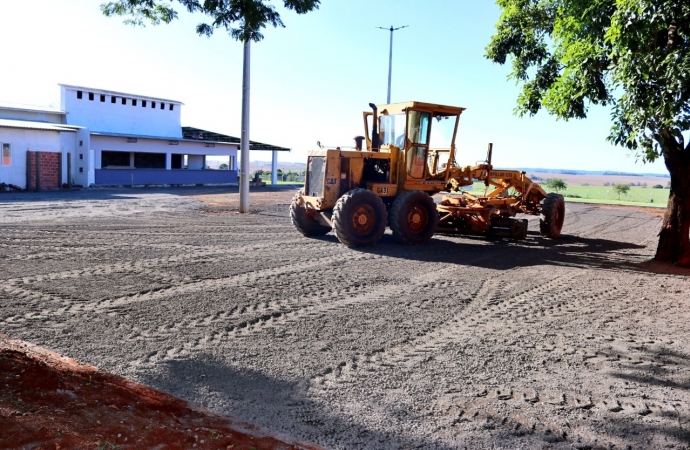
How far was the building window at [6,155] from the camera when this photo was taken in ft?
98.3

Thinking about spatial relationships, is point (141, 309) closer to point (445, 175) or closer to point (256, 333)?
point (256, 333)

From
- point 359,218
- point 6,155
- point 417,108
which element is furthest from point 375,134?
point 6,155

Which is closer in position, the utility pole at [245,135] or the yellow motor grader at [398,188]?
the yellow motor grader at [398,188]

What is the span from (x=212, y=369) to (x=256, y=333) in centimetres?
122

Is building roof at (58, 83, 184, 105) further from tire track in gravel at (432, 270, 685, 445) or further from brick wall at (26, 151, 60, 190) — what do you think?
tire track in gravel at (432, 270, 685, 445)

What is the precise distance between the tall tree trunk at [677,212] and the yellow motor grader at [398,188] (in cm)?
352

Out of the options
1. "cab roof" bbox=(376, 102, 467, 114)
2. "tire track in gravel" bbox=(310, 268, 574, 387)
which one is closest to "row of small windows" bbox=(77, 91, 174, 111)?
"cab roof" bbox=(376, 102, 467, 114)

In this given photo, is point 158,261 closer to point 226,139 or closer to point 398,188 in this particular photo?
point 398,188

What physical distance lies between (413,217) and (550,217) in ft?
15.1

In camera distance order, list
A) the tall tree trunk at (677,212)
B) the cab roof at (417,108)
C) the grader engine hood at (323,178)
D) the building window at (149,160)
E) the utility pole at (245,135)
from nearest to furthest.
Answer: the tall tree trunk at (677,212) < the grader engine hood at (323,178) < the cab roof at (417,108) < the utility pole at (245,135) < the building window at (149,160)

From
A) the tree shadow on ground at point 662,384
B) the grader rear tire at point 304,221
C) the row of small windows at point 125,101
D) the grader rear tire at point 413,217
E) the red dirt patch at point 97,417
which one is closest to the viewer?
the red dirt patch at point 97,417

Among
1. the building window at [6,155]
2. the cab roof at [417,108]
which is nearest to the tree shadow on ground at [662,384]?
the cab roof at [417,108]

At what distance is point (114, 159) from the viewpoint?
42.0 meters

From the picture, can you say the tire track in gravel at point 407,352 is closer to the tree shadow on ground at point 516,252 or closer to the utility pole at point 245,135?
the tree shadow on ground at point 516,252
